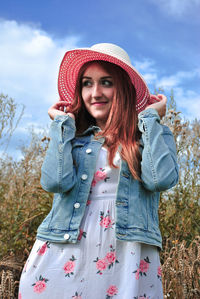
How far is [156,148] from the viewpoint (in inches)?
67.1

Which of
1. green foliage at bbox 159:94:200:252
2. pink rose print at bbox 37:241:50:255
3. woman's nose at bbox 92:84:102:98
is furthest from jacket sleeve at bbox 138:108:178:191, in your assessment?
green foliage at bbox 159:94:200:252

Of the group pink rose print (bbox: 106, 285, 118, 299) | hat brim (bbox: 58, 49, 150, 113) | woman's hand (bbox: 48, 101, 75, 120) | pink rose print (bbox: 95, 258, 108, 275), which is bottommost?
pink rose print (bbox: 106, 285, 118, 299)

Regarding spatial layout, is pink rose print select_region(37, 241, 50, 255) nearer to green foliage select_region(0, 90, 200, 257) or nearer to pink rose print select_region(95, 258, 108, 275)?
pink rose print select_region(95, 258, 108, 275)

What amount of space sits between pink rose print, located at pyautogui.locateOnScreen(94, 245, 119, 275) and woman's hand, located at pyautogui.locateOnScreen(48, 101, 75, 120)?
0.83 m

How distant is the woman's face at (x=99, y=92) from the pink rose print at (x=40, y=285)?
930 millimetres

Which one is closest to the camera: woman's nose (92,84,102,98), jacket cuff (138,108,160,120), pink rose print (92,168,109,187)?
pink rose print (92,168,109,187)

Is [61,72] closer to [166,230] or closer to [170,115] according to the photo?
[170,115]

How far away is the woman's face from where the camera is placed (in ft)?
6.53

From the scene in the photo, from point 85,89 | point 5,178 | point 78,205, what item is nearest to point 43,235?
point 78,205

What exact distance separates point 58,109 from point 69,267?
3.28 ft

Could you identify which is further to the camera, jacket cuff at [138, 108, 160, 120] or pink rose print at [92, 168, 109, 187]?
jacket cuff at [138, 108, 160, 120]

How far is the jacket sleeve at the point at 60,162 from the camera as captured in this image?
67.0 inches

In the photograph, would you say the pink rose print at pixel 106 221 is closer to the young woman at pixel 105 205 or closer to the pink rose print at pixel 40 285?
the young woman at pixel 105 205

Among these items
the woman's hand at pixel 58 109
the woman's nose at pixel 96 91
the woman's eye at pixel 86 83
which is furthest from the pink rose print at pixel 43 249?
the woman's eye at pixel 86 83
